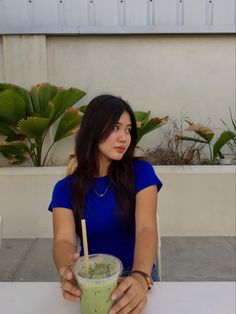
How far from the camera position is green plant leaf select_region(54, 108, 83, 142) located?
3.73 metres

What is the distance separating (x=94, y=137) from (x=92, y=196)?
239mm

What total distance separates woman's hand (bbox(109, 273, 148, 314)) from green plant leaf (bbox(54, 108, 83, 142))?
2814mm

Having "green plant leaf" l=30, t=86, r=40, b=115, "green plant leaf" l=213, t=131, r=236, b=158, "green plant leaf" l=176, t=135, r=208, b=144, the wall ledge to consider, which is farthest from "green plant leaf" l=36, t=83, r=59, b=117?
"green plant leaf" l=213, t=131, r=236, b=158

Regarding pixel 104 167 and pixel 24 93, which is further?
pixel 24 93

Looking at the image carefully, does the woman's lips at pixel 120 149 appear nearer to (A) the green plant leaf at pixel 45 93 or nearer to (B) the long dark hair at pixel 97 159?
(B) the long dark hair at pixel 97 159

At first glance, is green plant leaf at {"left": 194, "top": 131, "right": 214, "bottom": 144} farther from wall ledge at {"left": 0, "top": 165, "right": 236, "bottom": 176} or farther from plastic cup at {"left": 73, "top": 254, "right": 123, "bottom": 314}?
plastic cup at {"left": 73, "top": 254, "right": 123, "bottom": 314}

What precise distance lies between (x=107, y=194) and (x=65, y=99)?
101 inches

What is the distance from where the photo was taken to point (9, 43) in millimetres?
4027

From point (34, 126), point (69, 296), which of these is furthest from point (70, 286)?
point (34, 126)

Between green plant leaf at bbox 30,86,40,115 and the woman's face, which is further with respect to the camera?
green plant leaf at bbox 30,86,40,115

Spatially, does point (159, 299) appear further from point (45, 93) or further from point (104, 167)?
point (45, 93)

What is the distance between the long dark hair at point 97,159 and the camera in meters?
1.42

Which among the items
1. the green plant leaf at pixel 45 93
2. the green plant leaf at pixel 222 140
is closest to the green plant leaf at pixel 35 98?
the green plant leaf at pixel 45 93

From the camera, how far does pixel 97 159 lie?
151cm
